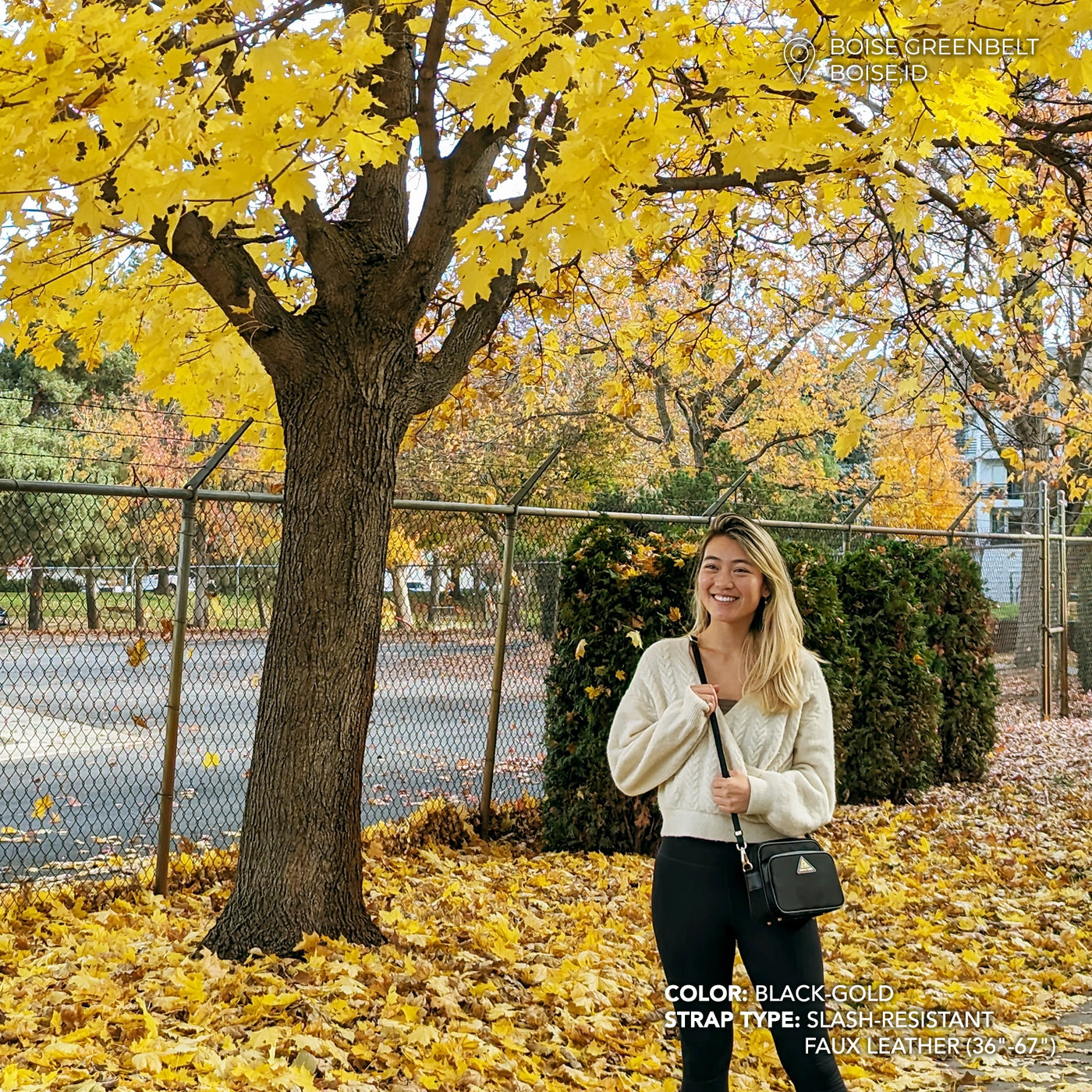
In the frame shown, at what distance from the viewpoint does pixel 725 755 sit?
8.74ft

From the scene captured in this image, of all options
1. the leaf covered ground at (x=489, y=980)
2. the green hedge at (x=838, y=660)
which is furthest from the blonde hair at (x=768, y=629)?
the green hedge at (x=838, y=660)

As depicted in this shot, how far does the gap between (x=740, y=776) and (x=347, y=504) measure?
2.24 metres

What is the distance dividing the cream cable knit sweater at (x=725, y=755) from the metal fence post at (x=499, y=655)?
348 cm

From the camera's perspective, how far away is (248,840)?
426 cm

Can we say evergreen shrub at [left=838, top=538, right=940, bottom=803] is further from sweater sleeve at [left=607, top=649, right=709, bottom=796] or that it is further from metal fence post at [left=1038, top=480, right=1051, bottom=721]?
sweater sleeve at [left=607, top=649, right=709, bottom=796]

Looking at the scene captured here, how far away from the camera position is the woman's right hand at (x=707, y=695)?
2682mm

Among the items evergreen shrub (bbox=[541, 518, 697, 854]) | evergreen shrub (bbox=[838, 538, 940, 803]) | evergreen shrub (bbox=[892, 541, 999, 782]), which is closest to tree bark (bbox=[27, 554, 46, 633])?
evergreen shrub (bbox=[541, 518, 697, 854])

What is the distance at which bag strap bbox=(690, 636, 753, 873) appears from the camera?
2549 millimetres

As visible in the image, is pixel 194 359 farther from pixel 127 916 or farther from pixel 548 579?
pixel 548 579

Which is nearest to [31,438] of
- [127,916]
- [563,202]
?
[127,916]

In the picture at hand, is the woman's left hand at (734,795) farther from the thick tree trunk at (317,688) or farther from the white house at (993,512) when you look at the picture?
the white house at (993,512)

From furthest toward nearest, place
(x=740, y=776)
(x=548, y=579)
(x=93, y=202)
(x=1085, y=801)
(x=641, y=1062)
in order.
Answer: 1. (x=1085, y=801)
2. (x=548, y=579)
3. (x=641, y=1062)
4. (x=93, y=202)
5. (x=740, y=776)

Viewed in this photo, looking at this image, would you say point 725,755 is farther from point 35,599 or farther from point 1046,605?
point 1046,605

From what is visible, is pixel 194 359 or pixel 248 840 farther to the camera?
pixel 194 359
